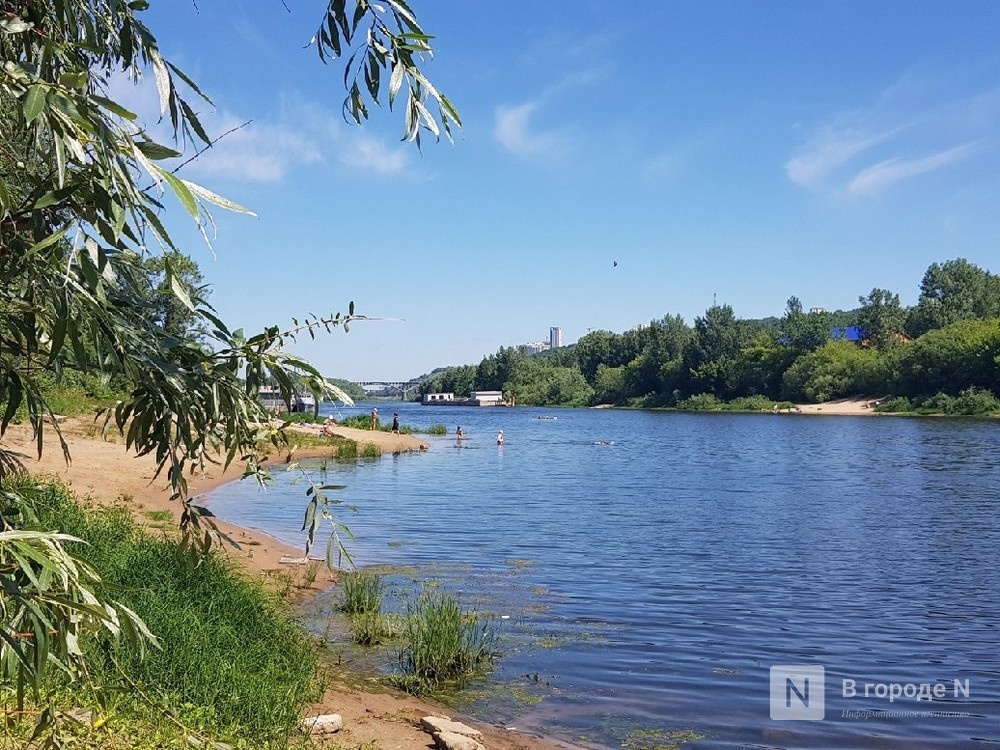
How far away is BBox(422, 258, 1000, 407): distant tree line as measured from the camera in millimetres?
101312

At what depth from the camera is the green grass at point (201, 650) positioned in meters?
6.73

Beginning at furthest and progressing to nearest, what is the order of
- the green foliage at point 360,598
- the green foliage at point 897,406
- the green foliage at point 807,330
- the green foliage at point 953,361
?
the green foliage at point 807,330 → the green foliage at point 897,406 → the green foliage at point 953,361 → the green foliage at point 360,598

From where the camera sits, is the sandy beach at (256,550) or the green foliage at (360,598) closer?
the sandy beach at (256,550)

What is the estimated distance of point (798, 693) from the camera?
11.2 metres

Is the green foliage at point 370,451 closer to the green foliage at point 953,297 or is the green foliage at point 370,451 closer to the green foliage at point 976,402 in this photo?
the green foliage at point 976,402

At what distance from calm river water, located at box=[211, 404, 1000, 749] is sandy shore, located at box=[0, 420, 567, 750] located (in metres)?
0.82

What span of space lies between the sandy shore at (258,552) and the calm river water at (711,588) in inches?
32.3

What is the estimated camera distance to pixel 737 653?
12633mm

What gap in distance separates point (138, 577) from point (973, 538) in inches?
823

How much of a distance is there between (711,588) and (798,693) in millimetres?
5837

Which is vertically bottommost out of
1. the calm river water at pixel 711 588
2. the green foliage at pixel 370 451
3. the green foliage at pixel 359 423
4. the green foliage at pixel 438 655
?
the calm river water at pixel 711 588

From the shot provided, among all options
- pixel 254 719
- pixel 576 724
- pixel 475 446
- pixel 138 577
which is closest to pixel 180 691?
pixel 254 719

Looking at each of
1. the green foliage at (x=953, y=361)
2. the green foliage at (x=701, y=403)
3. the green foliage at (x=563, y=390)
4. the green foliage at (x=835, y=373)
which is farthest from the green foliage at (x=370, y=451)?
the green foliage at (x=563, y=390)

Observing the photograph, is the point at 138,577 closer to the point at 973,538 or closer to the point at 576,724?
the point at 576,724
